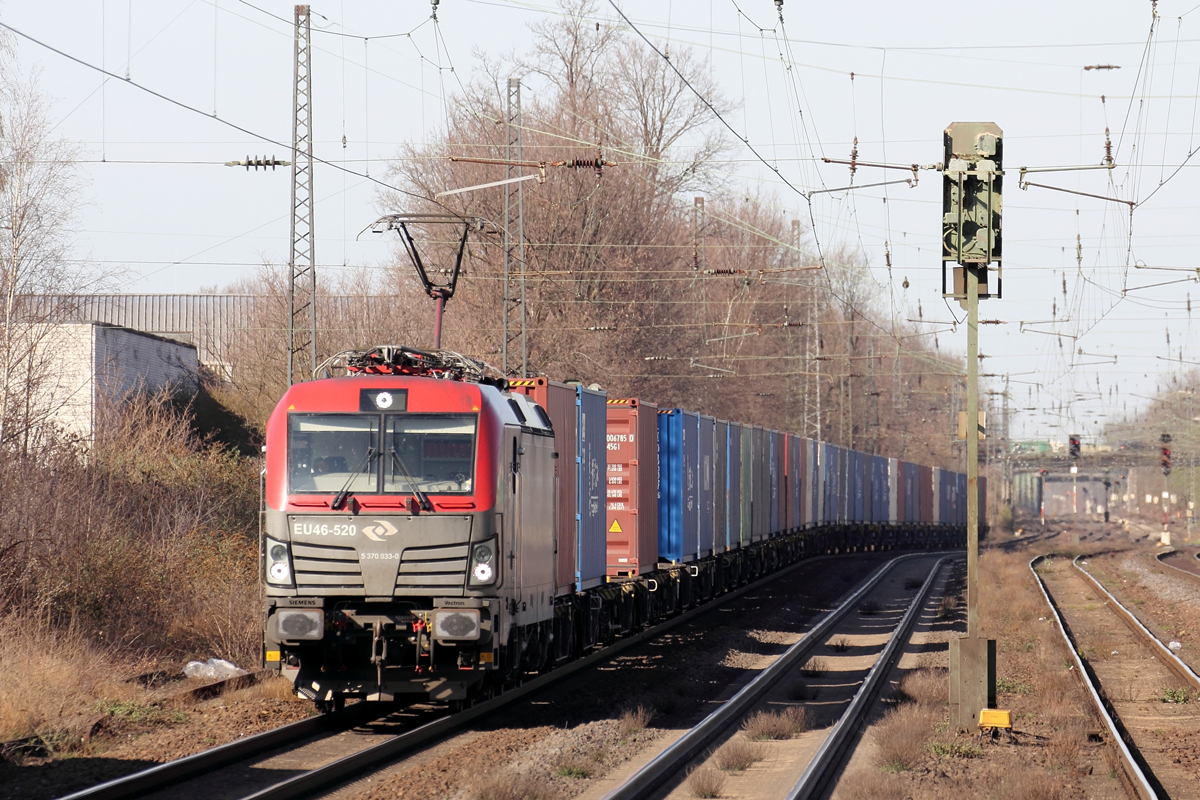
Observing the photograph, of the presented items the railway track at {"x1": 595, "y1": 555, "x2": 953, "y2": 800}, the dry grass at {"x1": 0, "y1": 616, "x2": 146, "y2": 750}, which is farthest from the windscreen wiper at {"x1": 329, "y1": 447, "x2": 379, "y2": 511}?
the railway track at {"x1": 595, "y1": 555, "x2": 953, "y2": 800}

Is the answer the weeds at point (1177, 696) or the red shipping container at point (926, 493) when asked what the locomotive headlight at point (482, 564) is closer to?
the weeds at point (1177, 696)

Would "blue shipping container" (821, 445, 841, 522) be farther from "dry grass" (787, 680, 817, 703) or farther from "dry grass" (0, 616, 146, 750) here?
"dry grass" (0, 616, 146, 750)

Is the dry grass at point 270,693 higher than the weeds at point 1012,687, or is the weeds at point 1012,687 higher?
the dry grass at point 270,693

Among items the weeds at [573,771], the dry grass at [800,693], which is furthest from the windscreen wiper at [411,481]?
the dry grass at [800,693]

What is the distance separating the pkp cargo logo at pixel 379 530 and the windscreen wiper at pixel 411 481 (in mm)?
315

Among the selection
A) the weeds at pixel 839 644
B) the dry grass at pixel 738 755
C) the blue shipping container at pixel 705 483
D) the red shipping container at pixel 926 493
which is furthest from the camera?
the red shipping container at pixel 926 493

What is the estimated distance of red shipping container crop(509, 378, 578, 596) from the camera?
1487cm

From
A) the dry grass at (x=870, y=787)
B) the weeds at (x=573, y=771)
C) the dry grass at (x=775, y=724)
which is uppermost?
the dry grass at (x=870, y=787)

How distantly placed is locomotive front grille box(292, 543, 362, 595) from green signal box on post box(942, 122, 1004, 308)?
5955 millimetres

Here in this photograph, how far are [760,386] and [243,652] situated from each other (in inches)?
1832

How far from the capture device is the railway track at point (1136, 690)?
10.8m

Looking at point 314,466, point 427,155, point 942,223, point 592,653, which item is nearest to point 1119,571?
point 427,155

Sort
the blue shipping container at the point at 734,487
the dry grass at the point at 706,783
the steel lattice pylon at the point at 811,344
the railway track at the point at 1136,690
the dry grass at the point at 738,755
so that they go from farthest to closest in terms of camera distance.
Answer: the steel lattice pylon at the point at 811,344 → the blue shipping container at the point at 734,487 → the railway track at the point at 1136,690 → the dry grass at the point at 738,755 → the dry grass at the point at 706,783

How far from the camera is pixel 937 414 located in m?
93.4
